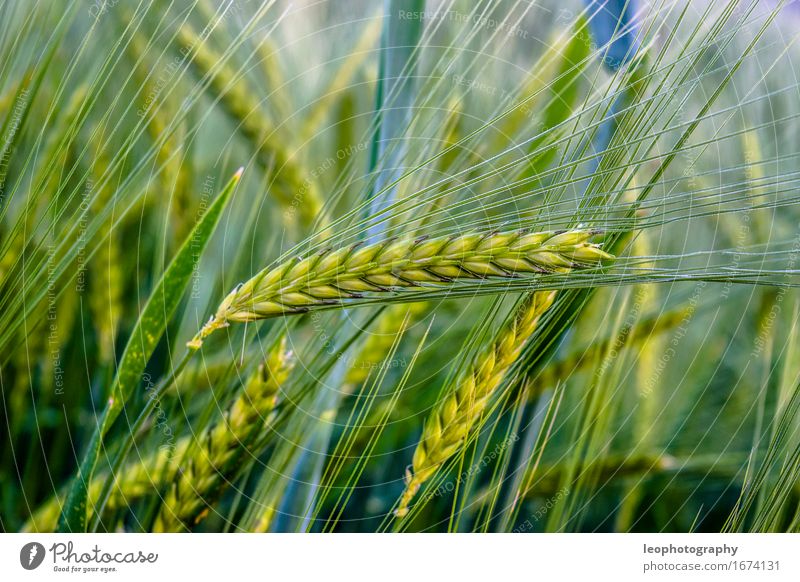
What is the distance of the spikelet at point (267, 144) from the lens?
1.85 feet

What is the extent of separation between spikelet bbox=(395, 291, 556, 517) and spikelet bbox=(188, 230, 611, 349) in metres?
0.05

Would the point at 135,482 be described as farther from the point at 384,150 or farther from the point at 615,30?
the point at 615,30

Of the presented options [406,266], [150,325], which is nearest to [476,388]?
[406,266]

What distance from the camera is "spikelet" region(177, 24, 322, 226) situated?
564mm

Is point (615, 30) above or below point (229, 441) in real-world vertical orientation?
above

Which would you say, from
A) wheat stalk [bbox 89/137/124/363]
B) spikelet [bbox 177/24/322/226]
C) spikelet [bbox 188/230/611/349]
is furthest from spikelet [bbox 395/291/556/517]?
wheat stalk [bbox 89/137/124/363]

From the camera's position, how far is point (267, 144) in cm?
57

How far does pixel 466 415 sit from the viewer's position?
1.62 feet

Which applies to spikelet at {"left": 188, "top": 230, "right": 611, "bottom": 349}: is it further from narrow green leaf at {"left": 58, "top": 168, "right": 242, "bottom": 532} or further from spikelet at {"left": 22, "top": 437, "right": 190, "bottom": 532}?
spikelet at {"left": 22, "top": 437, "right": 190, "bottom": 532}

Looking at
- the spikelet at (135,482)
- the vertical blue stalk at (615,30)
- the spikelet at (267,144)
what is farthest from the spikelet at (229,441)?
the vertical blue stalk at (615,30)

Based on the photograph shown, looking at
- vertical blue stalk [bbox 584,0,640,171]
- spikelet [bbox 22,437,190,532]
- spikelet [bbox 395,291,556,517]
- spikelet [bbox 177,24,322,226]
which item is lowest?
spikelet [bbox 22,437,190,532]

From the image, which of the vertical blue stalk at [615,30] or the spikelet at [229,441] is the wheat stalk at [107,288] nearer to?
the spikelet at [229,441]

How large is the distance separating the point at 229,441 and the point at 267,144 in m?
0.27
